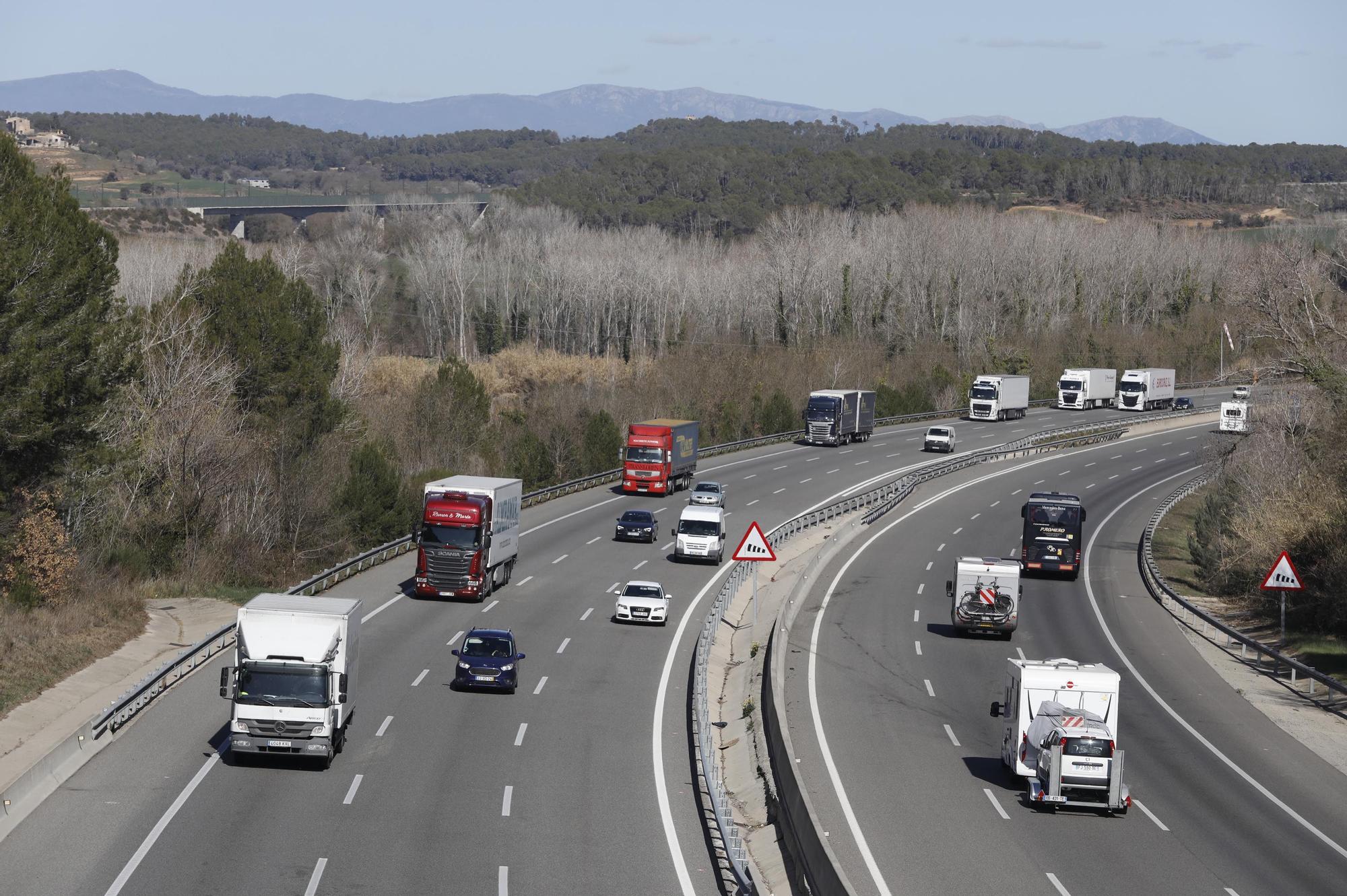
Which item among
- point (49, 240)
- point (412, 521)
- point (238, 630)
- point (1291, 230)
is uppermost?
point (1291, 230)

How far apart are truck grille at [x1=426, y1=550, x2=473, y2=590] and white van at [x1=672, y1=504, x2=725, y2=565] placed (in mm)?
11380

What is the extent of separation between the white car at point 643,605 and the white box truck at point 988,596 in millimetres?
8760

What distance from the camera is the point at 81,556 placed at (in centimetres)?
4397

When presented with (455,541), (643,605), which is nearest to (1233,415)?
(643,605)

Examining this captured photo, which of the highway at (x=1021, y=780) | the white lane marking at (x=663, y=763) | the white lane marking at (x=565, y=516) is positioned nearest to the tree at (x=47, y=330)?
the white lane marking at (x=565, y=516)

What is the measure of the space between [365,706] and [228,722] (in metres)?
2.97

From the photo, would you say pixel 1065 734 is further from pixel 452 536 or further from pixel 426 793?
pixel 452 536

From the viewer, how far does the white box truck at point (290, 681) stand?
24.0m

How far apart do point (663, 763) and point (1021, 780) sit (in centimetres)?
679

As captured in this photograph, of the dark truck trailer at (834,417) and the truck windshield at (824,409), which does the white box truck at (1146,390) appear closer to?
the dark truck trailer at (834,417)

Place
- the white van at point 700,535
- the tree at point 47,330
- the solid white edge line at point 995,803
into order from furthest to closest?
the white van at point 700,535 → the tree at point 47,330 → the solid white edge line at point 995,803

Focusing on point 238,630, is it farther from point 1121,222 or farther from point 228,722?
point 1121,222

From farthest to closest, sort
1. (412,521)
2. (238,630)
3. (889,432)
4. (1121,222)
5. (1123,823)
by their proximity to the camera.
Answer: (1121,222) < (889,432) < (412,521) < (238,630) < (1123,823)

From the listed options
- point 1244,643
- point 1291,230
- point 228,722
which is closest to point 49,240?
point 228,722
